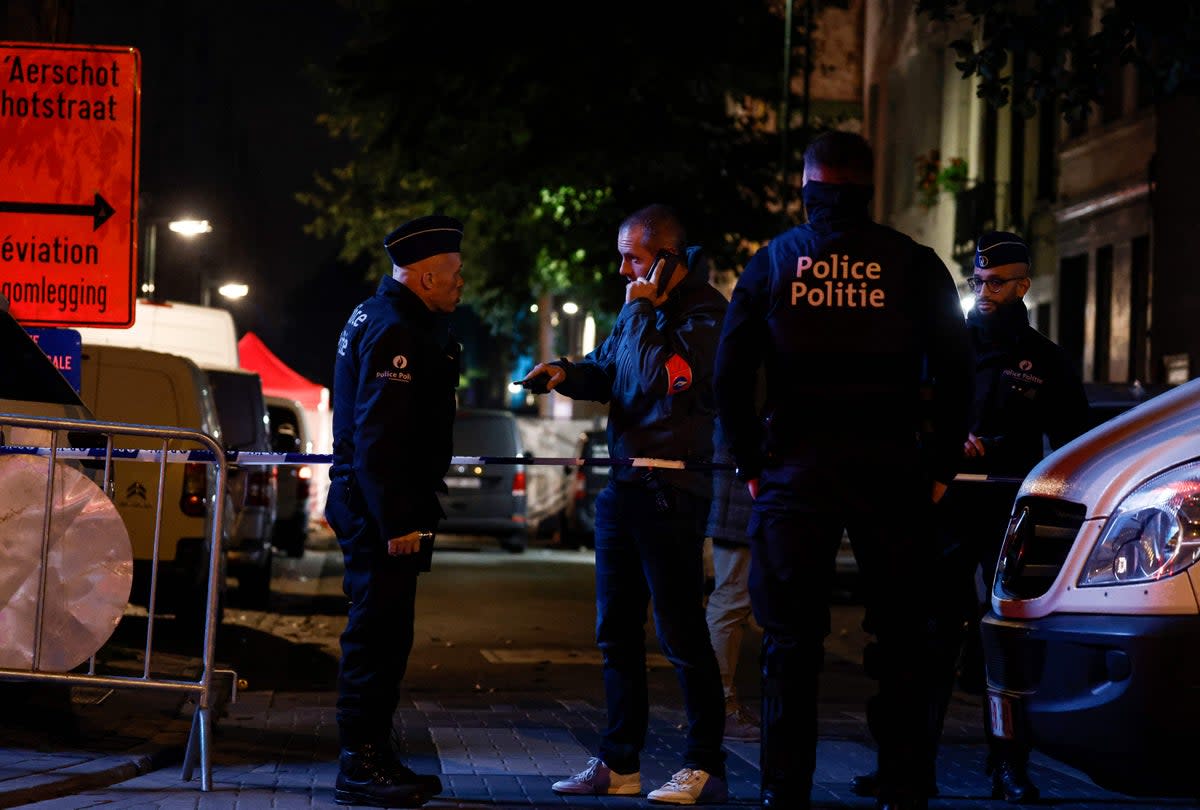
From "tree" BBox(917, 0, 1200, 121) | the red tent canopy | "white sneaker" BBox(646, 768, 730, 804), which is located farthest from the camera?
the red tent canopy

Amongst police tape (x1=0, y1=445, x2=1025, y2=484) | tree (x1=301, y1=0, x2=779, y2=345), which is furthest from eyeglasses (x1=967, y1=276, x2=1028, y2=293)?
tree (x1=301, y1=0, x2=779, y2=345)

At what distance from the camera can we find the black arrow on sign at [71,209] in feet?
33.1

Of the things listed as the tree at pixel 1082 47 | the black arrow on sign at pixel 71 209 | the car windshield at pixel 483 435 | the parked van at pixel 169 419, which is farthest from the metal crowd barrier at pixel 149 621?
the car windshield at pixel 483 435

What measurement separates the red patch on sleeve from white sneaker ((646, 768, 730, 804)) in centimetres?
126

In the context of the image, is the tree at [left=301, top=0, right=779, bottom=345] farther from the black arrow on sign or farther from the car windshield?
the black arrow on sign

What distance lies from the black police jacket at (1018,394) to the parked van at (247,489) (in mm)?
9409

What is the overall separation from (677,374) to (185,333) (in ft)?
48.7

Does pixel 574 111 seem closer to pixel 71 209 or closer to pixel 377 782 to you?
pixel 71 209

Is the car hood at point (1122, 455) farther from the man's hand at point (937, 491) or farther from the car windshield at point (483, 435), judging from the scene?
the car windshield at point (483, 435)

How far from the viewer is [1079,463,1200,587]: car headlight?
5035mm

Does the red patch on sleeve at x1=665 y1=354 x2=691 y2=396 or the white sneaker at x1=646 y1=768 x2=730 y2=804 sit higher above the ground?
the red patch on sleeve at x1=665 y1=354 x2=691 y2=396

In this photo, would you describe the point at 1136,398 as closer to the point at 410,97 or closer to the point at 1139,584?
the point at 1139,584

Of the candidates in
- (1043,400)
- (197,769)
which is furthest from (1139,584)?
(197,769)

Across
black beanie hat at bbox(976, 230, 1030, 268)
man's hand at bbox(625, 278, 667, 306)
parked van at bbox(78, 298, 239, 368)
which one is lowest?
man's hand at bbox(625, 278, 667, 306)
